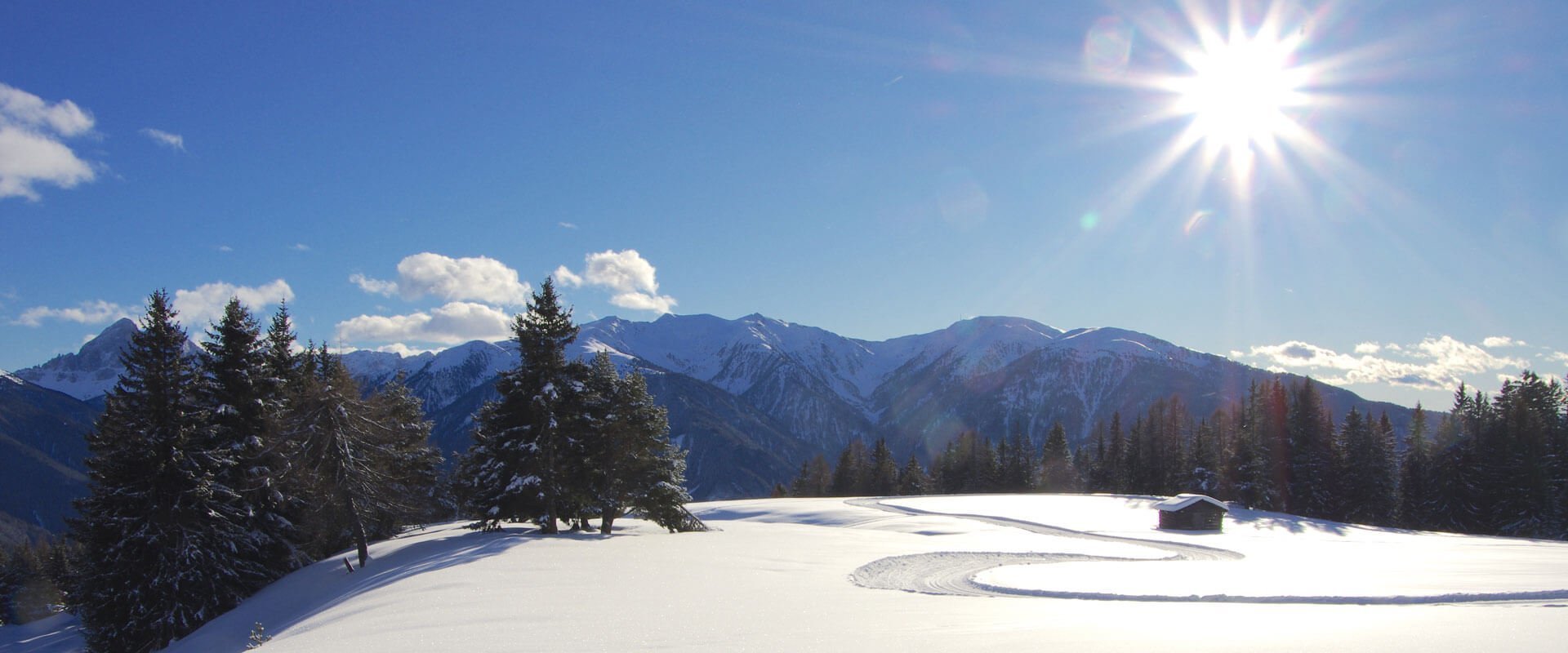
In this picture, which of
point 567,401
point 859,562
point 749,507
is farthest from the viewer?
point 749,507

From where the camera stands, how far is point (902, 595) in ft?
56.0

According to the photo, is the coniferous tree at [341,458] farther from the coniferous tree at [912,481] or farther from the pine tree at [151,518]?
the coniferous tree at [912,481]

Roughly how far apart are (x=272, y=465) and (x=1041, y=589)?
1147 inches

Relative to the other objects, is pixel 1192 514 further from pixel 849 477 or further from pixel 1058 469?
pixel 849 477

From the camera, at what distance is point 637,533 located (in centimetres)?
3206

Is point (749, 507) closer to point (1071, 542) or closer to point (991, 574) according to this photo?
point (1071, 542)

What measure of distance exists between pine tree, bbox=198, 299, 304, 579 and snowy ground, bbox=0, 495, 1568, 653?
2284 mm

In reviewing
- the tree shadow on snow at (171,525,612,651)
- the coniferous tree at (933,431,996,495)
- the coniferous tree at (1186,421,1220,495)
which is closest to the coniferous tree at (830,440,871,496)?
the coniferous tree at (933,431,996,495)

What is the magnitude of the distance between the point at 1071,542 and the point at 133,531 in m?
38.2

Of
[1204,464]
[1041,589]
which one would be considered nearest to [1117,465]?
[1204,464]

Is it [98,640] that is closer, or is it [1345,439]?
[98,640]

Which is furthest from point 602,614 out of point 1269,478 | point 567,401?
point 1269,478

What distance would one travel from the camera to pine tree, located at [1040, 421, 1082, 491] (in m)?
91.5

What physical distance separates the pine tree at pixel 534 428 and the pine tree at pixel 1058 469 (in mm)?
74171
